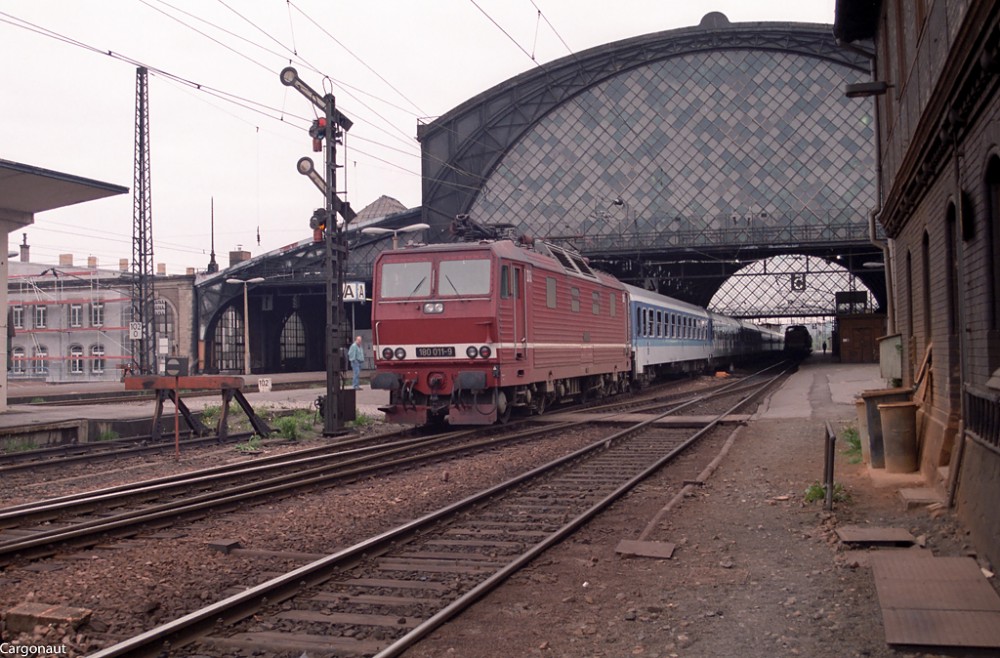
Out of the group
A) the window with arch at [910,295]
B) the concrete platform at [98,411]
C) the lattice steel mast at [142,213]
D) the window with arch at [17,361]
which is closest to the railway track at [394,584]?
the window with arch at [910,295]

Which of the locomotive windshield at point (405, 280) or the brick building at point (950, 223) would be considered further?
the locomotive windshield at point (405, 280)

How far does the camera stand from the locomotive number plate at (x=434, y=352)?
14.7 m

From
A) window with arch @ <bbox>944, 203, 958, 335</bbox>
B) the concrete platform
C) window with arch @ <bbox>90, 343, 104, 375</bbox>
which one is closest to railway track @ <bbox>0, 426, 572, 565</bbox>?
the concrete platform

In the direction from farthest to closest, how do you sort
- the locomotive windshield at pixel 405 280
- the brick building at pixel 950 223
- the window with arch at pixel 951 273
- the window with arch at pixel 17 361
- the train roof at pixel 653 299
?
the window with arch at pixel 17 361, the train roof at pixel 653 299, the locomotive windshield at pixel 405 280, the window with arch at pixel 951 273, the brick building at pixel 950 223

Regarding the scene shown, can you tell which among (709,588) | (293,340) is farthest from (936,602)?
(293,340)

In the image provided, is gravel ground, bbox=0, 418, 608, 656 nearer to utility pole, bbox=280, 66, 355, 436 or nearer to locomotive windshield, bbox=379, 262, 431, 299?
locomotive windshield, bbox=379, 262, 431, 299

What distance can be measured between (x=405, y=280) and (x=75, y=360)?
4105cm

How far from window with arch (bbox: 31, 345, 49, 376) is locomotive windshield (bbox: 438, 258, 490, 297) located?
141 feet

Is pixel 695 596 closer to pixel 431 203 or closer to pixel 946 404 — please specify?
pixel 946 404

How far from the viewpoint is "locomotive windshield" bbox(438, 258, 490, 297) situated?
14617 millimetres

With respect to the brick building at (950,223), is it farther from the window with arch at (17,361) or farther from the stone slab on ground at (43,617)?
the window with arch at (17,361)

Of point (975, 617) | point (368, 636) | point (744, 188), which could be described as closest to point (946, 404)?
point (975, 617)

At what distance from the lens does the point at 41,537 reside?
279 inches

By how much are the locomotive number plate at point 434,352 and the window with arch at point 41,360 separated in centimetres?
4263
